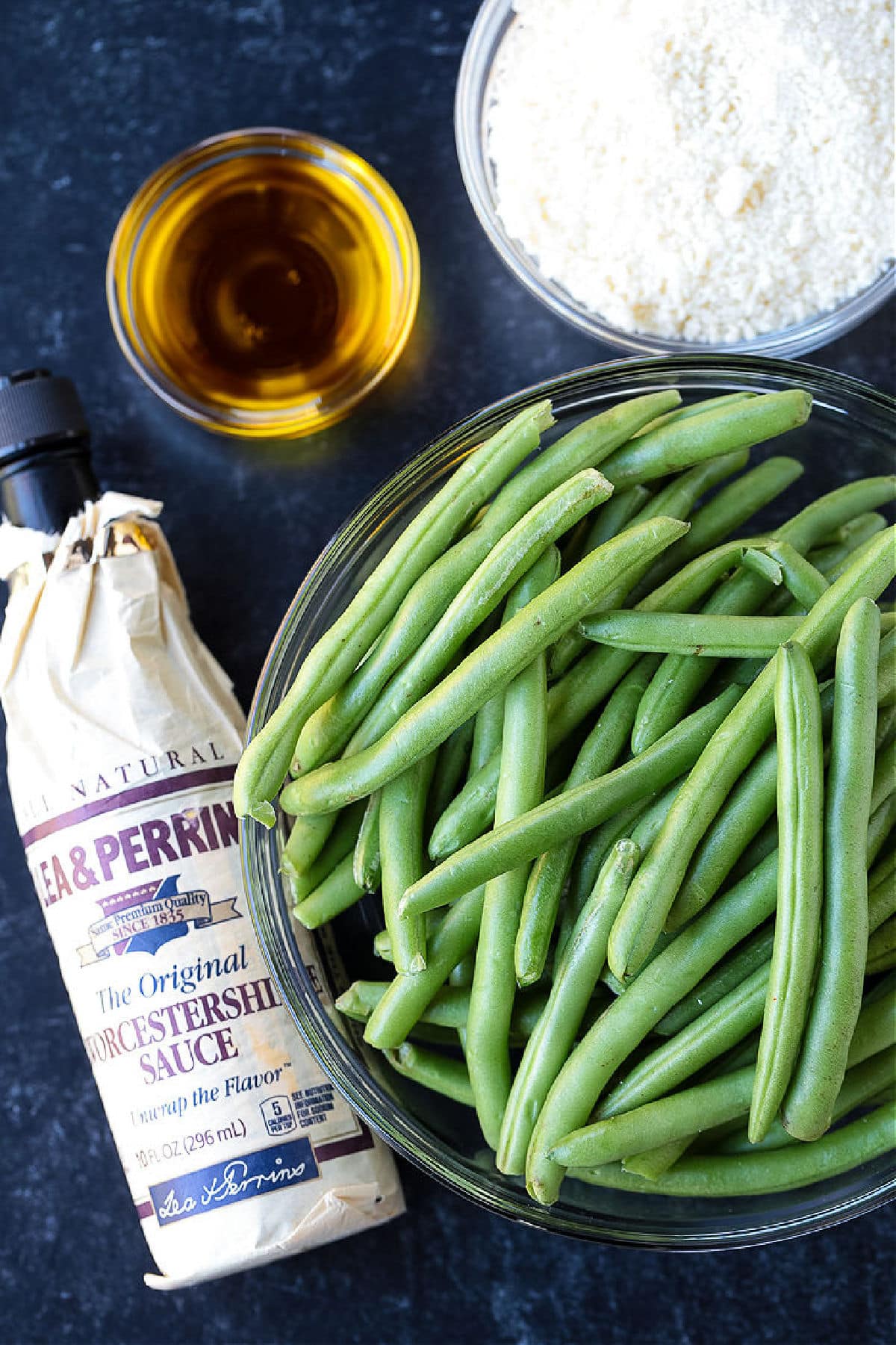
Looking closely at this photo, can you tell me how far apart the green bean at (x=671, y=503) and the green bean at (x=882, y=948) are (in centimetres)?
32

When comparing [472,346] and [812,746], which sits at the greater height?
[472,346]

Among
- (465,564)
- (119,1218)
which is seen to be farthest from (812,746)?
(119,1218)

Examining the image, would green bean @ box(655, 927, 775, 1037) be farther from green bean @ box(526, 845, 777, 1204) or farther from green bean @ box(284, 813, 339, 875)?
green bean @ box(284, 813, 339, 875)

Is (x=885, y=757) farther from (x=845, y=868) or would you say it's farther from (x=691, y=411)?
(x=691, y=411)

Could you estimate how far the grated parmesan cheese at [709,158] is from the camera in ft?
3.57

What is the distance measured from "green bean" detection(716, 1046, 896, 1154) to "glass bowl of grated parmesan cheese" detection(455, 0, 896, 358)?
67 cm

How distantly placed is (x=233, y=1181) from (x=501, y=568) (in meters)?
0.60

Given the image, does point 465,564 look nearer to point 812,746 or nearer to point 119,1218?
point 812,746

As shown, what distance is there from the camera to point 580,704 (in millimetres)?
953

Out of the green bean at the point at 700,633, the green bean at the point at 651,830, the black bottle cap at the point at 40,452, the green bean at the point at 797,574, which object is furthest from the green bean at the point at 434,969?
the black bottle cap at the point at 40,452

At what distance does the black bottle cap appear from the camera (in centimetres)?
109

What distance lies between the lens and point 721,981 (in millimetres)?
915

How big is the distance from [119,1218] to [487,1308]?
1.29ft

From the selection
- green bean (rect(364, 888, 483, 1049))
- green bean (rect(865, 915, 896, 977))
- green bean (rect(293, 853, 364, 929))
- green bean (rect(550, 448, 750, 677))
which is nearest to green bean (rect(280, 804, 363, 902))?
green bean (rect(293, 853, 364, 929))
